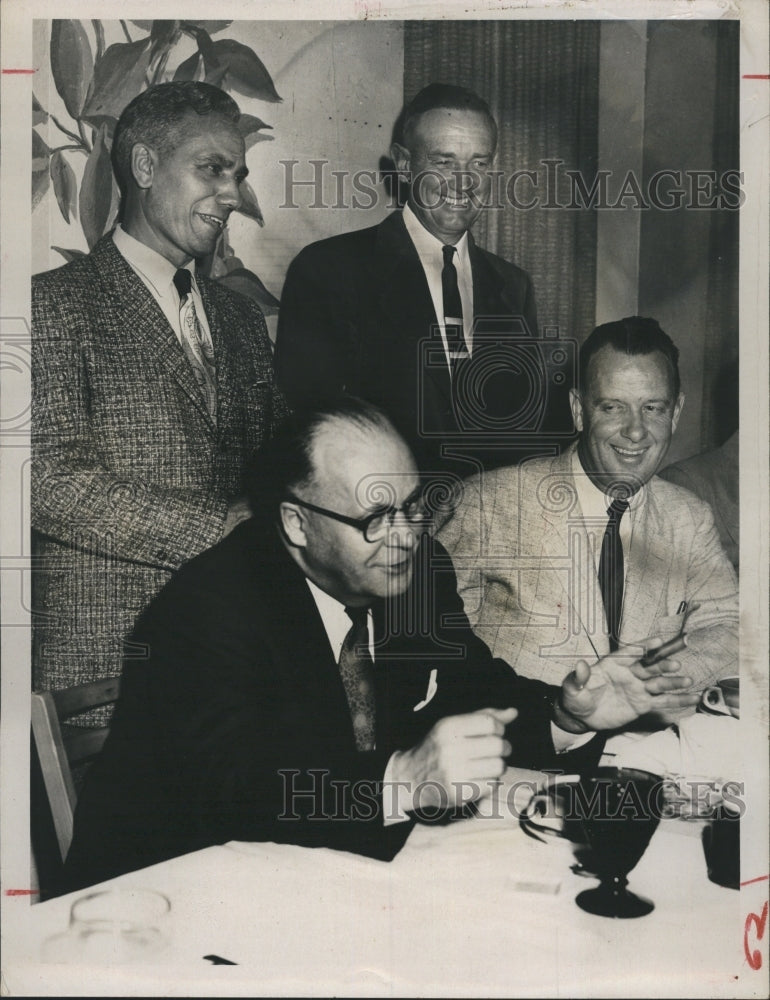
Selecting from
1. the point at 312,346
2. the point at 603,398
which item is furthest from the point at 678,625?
the point at 312,346

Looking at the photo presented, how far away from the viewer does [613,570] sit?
2.20 m

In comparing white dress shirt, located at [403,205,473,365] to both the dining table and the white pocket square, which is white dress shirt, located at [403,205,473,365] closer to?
the white pocket square

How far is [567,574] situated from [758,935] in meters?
0.94

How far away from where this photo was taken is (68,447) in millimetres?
2129

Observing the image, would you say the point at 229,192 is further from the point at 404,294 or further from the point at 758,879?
the point at 758,879

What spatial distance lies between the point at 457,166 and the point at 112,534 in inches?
43.8

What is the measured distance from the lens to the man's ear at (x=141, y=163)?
2137 millimetres

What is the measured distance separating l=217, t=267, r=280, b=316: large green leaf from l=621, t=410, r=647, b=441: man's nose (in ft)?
2.70

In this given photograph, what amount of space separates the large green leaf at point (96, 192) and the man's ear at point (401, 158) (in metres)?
0.63

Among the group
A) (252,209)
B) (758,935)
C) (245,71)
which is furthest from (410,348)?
(758,935)

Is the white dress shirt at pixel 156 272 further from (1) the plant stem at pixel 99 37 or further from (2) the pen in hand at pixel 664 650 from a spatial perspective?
(2) the pen in hand at pixel 664 650

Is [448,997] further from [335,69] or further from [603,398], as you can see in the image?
[335,69]


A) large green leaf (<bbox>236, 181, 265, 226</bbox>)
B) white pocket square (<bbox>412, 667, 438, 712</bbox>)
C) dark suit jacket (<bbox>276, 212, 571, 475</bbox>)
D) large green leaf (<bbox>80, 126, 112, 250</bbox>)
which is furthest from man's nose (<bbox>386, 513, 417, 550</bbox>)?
large green leaf (<bbox>80, 126, 112, 250</bbox>)

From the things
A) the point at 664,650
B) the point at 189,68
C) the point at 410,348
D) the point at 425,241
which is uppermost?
the point at 189,68
